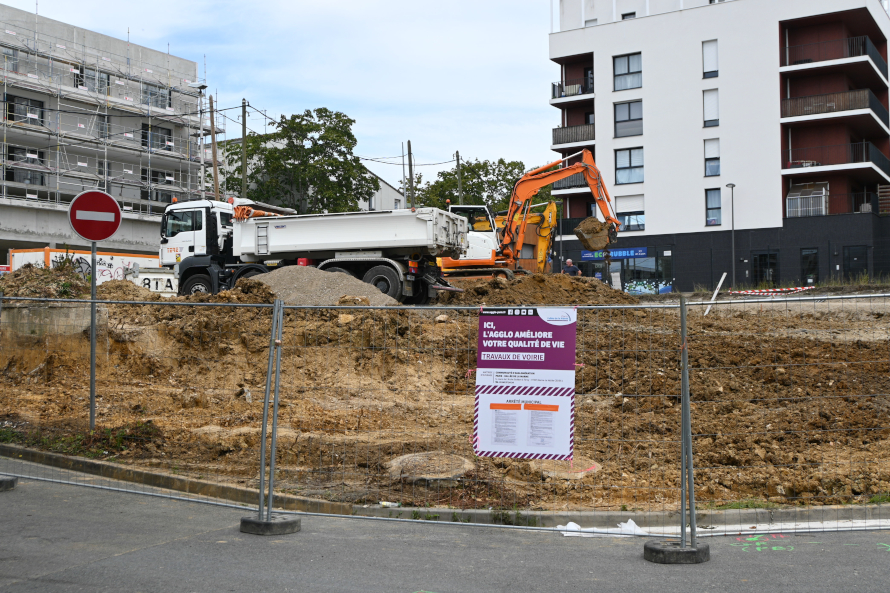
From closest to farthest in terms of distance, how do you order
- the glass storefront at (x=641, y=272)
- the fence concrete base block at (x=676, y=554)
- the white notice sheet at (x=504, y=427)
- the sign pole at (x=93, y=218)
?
the fence concrete base block at (x=676, y=554), the white notice sheet at (x=504, y=427), the sign pole at (x=93, y=218), the glass storefront at (x=641, y=272)

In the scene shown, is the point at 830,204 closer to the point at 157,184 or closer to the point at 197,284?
the point at 197,284

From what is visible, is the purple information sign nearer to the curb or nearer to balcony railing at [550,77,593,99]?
the curb

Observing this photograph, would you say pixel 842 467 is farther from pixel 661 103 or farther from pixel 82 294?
pixel 661 103

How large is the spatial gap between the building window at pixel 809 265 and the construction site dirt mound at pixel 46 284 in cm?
3319

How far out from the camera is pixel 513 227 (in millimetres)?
23766

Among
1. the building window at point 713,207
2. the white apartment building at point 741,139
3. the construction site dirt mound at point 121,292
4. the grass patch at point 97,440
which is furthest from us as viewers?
the building window at point 713,207

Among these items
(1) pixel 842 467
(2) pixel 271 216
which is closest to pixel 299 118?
(2) pixel 271 216

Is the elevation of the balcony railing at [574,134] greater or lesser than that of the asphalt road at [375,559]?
greater

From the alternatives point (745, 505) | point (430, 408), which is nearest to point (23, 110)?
point (430, 408)

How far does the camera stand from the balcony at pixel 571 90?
46188 millimetres

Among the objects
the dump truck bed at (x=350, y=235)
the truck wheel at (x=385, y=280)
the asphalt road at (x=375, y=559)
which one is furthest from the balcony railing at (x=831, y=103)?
the asphalt road at (x=375, y=559)

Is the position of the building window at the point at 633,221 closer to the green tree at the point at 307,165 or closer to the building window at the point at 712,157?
the building window at the point at 712,157

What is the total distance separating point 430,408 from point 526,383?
13.3ft

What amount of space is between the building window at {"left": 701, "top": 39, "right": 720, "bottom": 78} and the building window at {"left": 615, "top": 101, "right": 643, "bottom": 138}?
3879 mm
